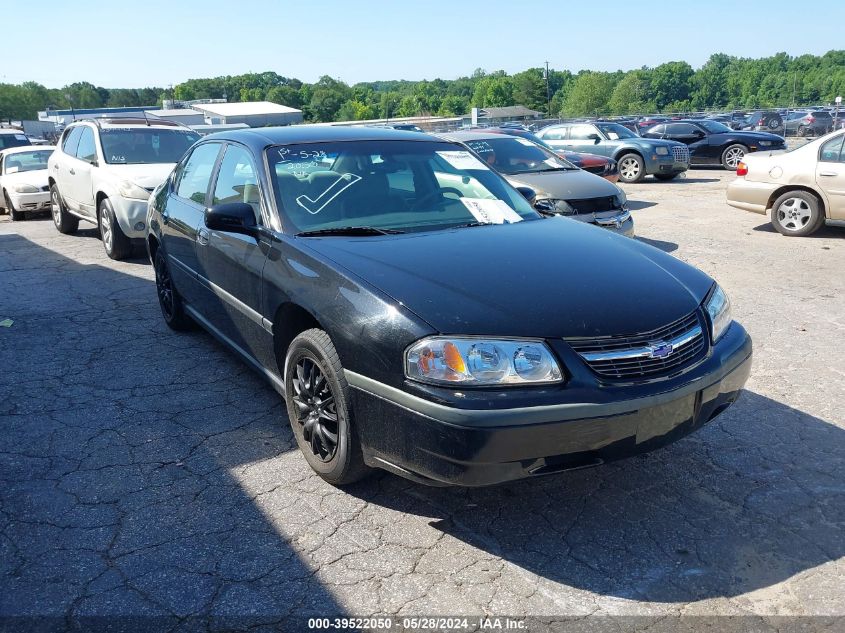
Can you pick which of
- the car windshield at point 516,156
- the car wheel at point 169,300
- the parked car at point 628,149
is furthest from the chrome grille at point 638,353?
the parked car at point 628,149

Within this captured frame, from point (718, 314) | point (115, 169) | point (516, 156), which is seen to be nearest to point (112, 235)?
point (115, 169)

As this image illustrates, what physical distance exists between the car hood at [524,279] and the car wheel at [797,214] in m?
7.20

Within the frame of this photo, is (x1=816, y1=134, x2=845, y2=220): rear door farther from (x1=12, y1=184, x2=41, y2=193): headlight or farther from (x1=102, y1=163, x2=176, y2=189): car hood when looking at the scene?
(x1=12, y1=184, x2=41, y2=193): headlight

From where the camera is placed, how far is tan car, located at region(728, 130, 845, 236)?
374 inches

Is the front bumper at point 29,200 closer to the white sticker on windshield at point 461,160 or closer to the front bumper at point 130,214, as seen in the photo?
the front bumper at point 130,214

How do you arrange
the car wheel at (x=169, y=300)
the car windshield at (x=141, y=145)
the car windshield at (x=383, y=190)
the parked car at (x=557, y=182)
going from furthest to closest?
the car windshield at (x=141, y=145)
the parked car at (x=557, y=182)
the car wheel at (x=169, y=300)
the car windshield at (x=383, y=190)

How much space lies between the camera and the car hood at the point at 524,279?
281 centimetres

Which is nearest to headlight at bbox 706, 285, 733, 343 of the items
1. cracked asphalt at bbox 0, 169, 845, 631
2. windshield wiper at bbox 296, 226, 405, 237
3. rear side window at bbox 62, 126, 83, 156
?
cracked asphalt at bbox 0, 169, 845, 631

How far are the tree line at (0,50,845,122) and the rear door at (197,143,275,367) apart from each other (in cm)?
11899

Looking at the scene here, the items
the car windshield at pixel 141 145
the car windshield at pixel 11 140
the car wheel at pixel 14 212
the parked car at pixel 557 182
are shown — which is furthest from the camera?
the car windshield at pixel 11 140

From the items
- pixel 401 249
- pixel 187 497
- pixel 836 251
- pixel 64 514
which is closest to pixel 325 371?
pixel 401 249

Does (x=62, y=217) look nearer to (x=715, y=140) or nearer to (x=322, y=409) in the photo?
(x=322, y=409)

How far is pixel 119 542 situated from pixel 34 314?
445 centimetres

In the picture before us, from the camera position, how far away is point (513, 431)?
2596 millimetres
